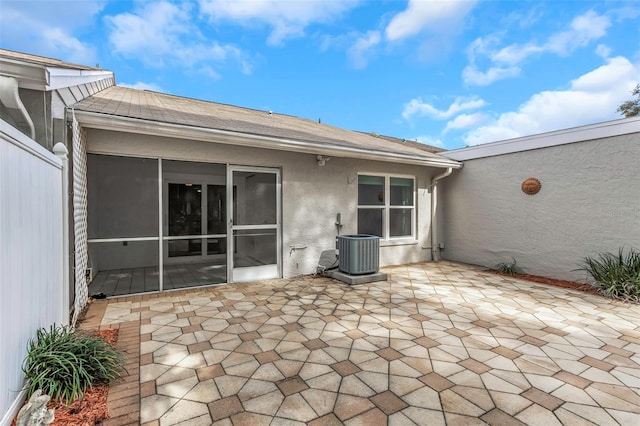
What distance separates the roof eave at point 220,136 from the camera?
13.5 feet

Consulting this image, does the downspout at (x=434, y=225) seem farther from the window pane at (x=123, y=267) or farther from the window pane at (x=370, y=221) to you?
the window pane at (x=123, y=267)

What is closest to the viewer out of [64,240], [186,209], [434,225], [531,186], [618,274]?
[64,240]

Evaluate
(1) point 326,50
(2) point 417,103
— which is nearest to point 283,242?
(1) point 326,50

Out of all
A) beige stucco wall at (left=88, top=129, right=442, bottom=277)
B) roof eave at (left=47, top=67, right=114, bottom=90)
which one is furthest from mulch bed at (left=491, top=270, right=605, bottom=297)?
roof eave at (left=47, top=67, right=114, bottom=90)

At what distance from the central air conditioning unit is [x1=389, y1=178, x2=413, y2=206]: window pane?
226 cm

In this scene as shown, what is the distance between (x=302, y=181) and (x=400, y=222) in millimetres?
3241

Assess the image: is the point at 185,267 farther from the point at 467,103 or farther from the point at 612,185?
the point at 467,103

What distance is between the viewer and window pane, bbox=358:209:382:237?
24.4ft

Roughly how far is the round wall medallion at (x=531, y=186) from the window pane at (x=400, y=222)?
267 centimetres

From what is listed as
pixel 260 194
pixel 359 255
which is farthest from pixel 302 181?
pixel 359 255

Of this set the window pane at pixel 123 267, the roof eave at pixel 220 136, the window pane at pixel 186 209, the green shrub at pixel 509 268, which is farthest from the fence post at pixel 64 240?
the green shrub at pixel 509 268

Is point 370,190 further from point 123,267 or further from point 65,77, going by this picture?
point 123,267

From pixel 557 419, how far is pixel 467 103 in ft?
78.4

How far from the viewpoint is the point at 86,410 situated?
2117mm
